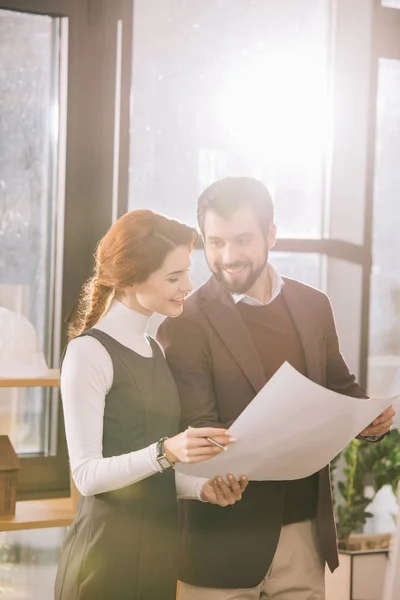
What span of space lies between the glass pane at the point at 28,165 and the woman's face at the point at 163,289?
71cm

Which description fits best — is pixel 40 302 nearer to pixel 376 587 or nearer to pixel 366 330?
pixel 366 330

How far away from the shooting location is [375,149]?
2.40 meters

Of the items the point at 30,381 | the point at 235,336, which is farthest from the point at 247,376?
the point at 30,381

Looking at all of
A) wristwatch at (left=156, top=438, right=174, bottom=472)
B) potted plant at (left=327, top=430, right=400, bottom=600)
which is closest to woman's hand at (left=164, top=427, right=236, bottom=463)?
wristwatch at (left=156, top=438, right=174, bottom=472)

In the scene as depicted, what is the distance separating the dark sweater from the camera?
1.60 metres

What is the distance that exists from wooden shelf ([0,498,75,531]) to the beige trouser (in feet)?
1.33

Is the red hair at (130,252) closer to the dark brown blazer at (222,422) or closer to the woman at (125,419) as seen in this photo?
the woman at (125,419)

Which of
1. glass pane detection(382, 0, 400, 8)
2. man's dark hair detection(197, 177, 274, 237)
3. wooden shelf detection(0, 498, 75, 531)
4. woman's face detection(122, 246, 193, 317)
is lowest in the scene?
wooden shelf detection(0, 498, 75, 531)

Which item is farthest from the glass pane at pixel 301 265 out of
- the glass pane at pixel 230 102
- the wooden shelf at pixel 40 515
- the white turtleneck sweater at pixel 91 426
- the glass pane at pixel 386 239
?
the white turtleneck sweater at pixel 91 426

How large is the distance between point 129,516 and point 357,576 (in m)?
1.14

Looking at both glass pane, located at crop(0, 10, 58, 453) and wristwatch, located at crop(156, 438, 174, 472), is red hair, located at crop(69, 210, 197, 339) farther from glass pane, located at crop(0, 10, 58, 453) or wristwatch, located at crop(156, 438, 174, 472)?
glass pane, located at crop(0, 10, 58, 453)

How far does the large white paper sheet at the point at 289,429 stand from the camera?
50.0 inches

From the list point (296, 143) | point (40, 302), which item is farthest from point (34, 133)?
point (296, 143)

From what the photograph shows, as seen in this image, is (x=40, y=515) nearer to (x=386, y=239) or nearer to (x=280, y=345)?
(x=280, y=345)
